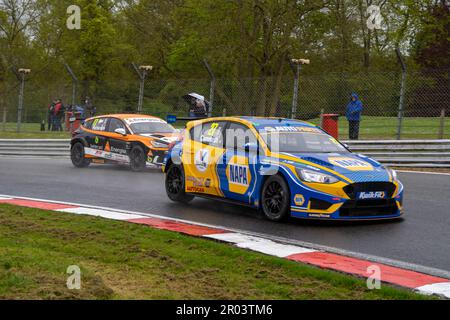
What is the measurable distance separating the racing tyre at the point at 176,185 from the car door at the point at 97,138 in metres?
6.94

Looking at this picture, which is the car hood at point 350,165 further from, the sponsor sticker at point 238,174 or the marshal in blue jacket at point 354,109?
the marshal in blue jacket at point 354,109

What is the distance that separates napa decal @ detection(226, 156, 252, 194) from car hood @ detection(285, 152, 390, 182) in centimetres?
70

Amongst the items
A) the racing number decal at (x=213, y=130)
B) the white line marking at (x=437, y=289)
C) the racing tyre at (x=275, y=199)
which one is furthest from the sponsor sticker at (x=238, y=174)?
the white line marking at (x=437, y=289)

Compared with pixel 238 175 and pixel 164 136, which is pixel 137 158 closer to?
pixel 164 136

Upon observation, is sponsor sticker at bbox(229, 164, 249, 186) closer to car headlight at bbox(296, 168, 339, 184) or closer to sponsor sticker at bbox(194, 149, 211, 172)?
sponsor sticker at bbox(194, 149, 211, 172)

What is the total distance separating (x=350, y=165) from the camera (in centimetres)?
983

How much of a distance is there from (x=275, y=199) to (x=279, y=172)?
1.23 feet

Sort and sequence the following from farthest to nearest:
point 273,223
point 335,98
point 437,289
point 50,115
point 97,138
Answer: point 50,115
point 335,98
point 97,138
point 273,223
point 437,289

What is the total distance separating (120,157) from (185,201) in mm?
6608

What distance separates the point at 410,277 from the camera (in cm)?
672

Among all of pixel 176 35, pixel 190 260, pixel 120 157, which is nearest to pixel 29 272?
pixel 190 260

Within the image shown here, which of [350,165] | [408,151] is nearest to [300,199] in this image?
[350,165]

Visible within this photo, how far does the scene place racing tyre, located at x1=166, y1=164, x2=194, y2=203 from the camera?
11773mm

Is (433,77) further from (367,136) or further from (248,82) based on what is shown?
(248,82)
